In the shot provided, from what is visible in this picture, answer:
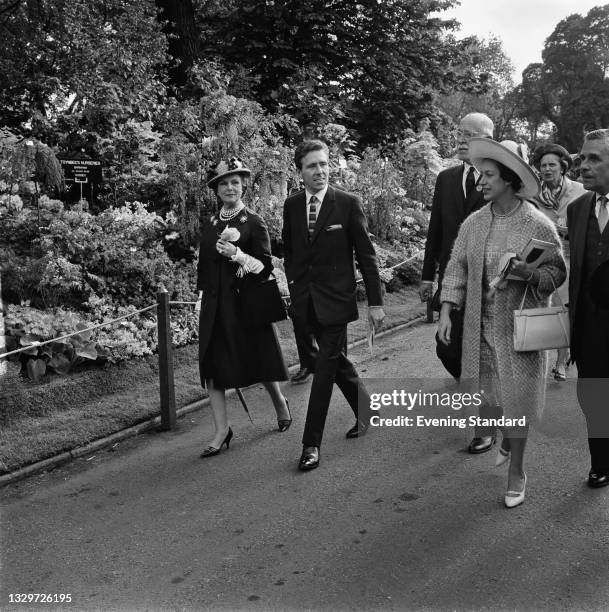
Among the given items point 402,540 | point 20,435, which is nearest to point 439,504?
point 402,540

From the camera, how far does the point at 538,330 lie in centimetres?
420

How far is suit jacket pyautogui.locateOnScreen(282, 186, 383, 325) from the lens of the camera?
5422 millimetres

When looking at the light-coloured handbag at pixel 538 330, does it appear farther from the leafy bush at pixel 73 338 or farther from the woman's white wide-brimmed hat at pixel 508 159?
the leafy bush at pixel 73 338

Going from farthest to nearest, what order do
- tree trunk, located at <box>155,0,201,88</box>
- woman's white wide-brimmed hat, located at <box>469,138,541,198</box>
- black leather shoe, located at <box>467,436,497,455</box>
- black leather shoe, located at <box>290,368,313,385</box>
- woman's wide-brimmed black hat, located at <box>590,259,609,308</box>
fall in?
1. tree trunk, located at <box>155,0,201,88</box>
2. black leather shoe, located at <box>290,368,313,385</box>
3. black leather shoe, located at <box>467,436,497,455</box>
4. woman's white wide-brimmed hat, located at <box>469,138,541,198</box>
5. woman's wide-brimmed black hat, located at <box>590,259,609,308</box>

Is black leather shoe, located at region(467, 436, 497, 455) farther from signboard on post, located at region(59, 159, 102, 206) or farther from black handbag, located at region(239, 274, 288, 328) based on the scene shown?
signboard on post, located at region(59, 159, 102, 206)

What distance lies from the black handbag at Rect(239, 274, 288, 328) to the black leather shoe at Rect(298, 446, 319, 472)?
3.44 feet

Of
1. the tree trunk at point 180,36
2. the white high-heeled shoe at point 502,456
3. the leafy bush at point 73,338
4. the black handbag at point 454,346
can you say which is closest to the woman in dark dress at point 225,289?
the black handbag at point 454,346

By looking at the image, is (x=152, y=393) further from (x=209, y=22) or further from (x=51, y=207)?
(x=209, y=22)

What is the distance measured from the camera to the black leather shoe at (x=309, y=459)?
17.0 ft

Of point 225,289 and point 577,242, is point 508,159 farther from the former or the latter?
point 225,289

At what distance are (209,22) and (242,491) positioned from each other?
622 inches

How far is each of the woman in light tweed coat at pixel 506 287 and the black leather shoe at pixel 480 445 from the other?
682 mm

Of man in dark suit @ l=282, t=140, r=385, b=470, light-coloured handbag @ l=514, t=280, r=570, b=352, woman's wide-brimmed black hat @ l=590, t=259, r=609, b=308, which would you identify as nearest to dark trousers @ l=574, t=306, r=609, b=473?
woman's wide-brimmed black hat @ l=590, t=259, r=609, b=308

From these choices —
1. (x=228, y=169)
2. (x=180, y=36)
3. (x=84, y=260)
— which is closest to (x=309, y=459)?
(x=228, y=169)
